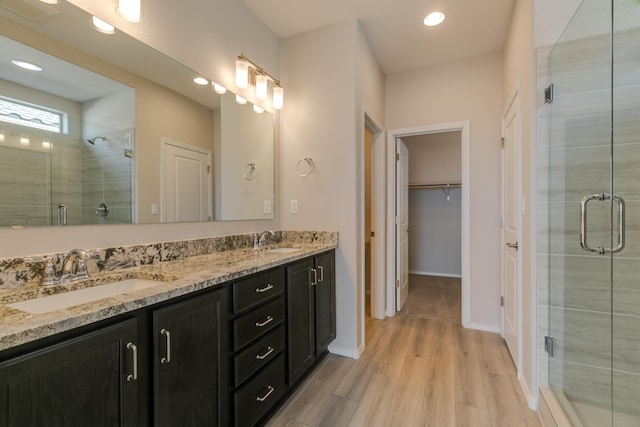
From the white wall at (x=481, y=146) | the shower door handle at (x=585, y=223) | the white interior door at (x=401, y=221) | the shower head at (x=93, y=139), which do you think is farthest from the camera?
the white interior door at (x=401, y=221)

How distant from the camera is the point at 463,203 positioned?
9.75ft

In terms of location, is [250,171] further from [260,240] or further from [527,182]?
[527,182]

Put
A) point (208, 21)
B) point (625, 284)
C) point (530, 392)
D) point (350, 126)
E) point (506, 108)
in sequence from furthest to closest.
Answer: point (506, 108), point (350, 126), point (208, 21), point (530, 392), point (625, 284)

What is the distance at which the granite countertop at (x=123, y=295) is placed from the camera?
73 centimetres

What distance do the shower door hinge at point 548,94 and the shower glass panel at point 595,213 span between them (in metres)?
0.02

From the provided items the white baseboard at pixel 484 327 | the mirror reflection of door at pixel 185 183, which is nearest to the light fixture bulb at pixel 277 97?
the mirror reflection of door at pixel 185 183

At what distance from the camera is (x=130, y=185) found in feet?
4.85

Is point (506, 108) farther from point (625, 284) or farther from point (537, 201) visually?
point (625, 284)

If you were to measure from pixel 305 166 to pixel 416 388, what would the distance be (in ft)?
6.06

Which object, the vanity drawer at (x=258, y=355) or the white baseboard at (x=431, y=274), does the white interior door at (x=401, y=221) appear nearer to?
the white baseboard at (x=431, y=274)

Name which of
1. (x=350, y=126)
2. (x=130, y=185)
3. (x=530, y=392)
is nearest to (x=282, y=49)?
(x=350, y=126)

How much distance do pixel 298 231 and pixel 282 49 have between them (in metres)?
1.65

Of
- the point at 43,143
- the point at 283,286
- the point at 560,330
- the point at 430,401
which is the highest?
the point at 43,143

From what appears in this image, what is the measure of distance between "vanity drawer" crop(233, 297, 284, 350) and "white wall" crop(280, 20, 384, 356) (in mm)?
857
